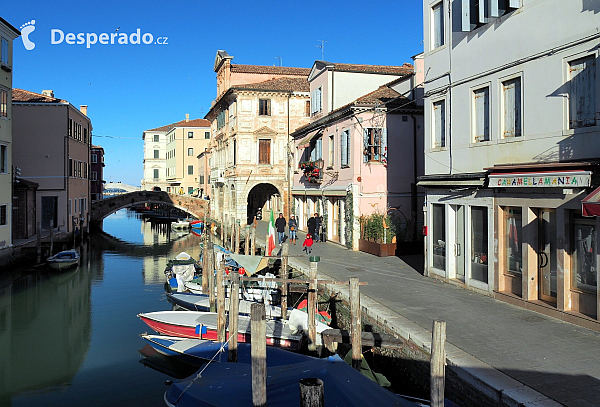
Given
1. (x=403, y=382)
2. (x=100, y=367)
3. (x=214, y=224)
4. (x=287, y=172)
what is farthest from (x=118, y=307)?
(x=214, y=224)

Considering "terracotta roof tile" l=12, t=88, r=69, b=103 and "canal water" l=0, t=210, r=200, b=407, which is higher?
"terracotta roof tile" l=12, t=88, r=69, b=103

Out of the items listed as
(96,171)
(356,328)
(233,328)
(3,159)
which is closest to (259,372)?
(356,328)

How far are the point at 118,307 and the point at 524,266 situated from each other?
14279 mm

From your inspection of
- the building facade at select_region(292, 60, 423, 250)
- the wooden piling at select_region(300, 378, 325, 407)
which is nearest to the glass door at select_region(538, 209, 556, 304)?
the wooden piling at select_region(300, 378, 325, 407)

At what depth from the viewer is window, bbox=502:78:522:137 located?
11102 millimetres

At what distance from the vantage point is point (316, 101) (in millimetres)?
26328

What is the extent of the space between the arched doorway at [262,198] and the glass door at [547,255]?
29.0 meters

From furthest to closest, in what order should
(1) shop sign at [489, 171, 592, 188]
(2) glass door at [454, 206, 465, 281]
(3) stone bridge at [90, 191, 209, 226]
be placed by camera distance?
(3) stone bridge at [90, 191, 209, 226], (2) glass door at [454, 206, 465, 281], (1) shop sign at [489, 171, 592, 188]

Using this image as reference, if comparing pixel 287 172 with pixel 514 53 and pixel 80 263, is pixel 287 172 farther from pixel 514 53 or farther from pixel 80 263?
pixel 514 53

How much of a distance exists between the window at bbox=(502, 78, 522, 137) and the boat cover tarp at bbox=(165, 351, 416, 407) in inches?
271

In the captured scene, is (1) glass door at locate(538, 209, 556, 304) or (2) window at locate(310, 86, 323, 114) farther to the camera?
(2) window at locate(310, 86, 323, 114)

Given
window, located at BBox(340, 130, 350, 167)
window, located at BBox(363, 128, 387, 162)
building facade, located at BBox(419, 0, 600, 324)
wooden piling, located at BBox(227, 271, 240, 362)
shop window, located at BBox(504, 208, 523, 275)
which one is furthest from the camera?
window, located at BBox(340, 130, 350, 167)

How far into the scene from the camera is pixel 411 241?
65.8 ft

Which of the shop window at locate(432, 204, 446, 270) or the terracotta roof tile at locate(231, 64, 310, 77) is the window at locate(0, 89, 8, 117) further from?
the shop window at locate(432, 204, 446, 270)
